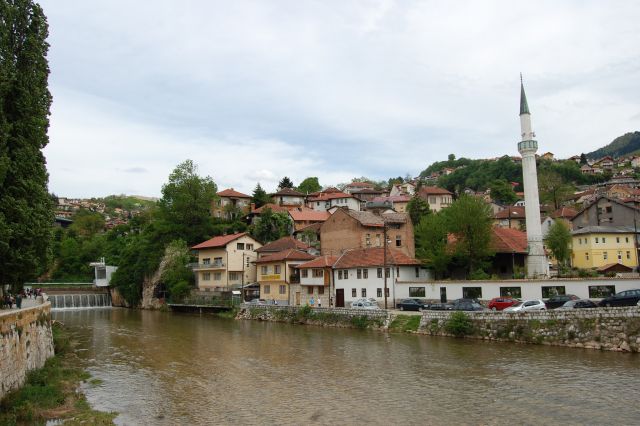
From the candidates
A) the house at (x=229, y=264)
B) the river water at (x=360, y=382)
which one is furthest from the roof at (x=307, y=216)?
the river water at (x=360, y=382)

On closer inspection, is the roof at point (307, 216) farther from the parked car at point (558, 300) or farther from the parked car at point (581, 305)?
the parked car at point (581, 305)

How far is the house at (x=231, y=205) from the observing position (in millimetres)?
97606

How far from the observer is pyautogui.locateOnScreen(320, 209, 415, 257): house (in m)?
61.4

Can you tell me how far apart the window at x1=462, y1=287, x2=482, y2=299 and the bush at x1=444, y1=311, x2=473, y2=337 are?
27.3ft

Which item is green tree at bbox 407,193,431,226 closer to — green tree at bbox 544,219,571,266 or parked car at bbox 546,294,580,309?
green tree at bbox 544,219,571,266

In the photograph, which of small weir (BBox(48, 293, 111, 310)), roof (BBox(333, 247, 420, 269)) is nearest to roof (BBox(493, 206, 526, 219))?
roof (BBox(333, 247, 420, 269))

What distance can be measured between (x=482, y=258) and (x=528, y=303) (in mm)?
15775

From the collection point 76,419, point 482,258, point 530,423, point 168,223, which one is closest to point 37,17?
point 76,419

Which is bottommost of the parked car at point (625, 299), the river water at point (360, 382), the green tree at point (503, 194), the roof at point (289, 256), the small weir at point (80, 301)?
the river water at point (360, 382)

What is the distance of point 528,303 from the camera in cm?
3500

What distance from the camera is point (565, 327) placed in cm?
3009

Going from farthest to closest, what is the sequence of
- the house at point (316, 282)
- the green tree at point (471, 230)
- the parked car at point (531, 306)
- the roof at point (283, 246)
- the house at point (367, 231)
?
the roof at point (283, 246) < the house at point (367, 231) < the house at point (316, 282) < the green tree at point (471, 230) < the parked car at point (531, 306)

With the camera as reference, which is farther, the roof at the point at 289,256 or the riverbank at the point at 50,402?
the roof at the point at 289,256

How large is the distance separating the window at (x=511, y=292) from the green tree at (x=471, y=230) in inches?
276
